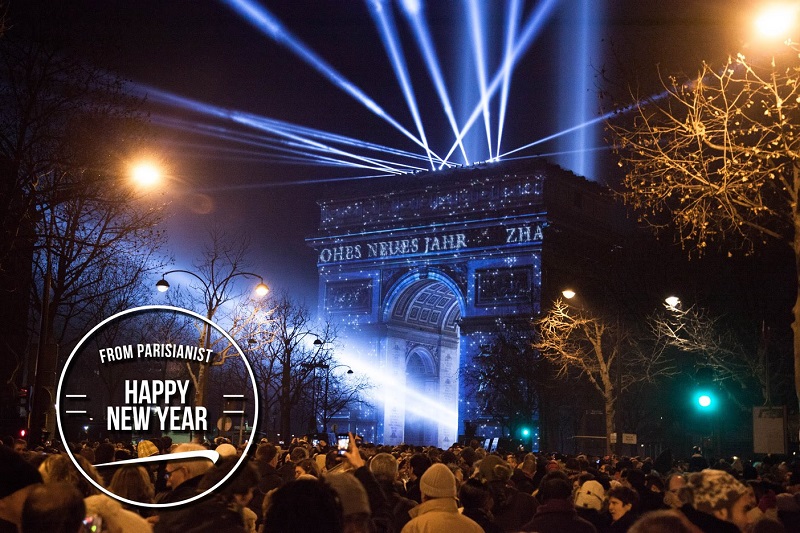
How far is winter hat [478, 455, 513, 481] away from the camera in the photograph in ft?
42.3

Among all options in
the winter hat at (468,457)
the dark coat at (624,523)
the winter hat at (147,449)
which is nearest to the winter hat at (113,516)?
the winter hat at (147,449)

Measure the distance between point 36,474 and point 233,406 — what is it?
1028mm

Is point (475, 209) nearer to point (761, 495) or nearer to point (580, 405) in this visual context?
point (580, 405)

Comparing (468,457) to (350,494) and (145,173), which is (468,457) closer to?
(145,173)

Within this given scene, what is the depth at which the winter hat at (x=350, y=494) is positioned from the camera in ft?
20.5

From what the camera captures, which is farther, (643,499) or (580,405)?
(580,405)

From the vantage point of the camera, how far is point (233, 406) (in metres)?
5.56

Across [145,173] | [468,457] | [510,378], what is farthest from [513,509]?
[510,378]

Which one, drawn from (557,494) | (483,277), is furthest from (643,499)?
(483,277)

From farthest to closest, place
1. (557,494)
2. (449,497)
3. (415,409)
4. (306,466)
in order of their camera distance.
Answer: (415,409) < (306,466) < (557,494) < (449,497)

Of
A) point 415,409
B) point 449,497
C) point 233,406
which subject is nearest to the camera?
point 233,406

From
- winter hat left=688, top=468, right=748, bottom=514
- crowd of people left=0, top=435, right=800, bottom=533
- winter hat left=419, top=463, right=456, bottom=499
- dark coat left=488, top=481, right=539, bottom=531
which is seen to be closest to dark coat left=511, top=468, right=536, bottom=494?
crowd of people left=0, top=435, right=800, bottom=533

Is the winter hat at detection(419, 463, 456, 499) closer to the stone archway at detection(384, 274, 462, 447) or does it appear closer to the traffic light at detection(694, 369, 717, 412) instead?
the traffic light at detection(694, 369, 717, 412)

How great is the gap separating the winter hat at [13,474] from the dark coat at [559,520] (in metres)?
5.19
